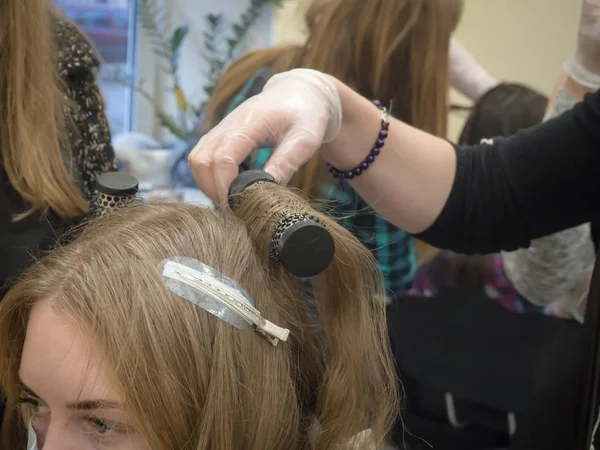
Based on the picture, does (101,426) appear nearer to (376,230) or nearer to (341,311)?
(341,311)

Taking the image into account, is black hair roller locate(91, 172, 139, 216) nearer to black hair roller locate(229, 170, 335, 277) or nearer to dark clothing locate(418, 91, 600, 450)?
black hair roller locate(229, 170, 335, 277)

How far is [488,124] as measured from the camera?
1.49 m

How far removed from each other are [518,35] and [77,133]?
2.02m

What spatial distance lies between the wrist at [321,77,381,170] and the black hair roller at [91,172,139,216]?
0.88ft

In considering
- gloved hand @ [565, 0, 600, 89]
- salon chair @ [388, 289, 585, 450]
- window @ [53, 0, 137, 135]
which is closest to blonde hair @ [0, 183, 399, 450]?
gloved hand @ [565, 0, 600, 89]

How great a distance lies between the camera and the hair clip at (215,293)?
0.54 meters

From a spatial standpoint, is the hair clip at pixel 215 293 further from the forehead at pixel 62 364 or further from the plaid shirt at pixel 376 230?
the plaid shirt at pixel 376 230

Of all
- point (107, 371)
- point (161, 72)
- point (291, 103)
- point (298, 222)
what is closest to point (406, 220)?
point (291, 103)

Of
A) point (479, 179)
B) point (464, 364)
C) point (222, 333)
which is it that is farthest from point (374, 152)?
point (464, 364)

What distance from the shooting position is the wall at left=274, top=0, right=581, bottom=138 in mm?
2320

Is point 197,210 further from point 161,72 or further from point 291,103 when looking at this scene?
point 161,72

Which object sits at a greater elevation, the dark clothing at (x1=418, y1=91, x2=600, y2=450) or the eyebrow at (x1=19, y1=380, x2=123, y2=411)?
the dark clothing at (x1=418, y1=91, x2=600, y2=450)

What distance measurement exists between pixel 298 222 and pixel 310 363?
0.61 ft

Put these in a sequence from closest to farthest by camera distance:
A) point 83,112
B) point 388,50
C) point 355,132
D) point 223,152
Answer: point 223,152
point 355,132
point 83,112
point 388,50
